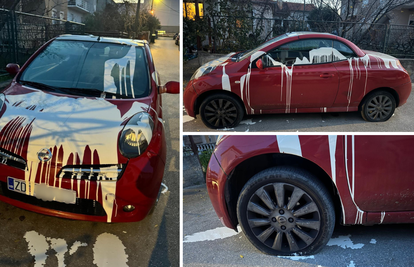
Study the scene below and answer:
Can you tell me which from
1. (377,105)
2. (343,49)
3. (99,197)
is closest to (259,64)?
(343,49)

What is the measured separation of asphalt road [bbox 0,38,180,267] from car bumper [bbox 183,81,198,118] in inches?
70.0

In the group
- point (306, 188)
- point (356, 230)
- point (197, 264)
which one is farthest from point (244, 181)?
point (356, 230)

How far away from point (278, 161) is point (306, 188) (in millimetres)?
346

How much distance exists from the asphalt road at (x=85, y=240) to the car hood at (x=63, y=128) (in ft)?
2.30

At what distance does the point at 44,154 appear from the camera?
2.43m

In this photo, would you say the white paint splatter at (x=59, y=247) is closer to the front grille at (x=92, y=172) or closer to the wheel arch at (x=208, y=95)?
the front grille at (x=92, y=172)

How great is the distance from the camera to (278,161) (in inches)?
Result: 104

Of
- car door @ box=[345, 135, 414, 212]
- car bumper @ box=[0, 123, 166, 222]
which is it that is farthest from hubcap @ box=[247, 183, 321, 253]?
car bumper @ box=[0, 123, 166, 222]

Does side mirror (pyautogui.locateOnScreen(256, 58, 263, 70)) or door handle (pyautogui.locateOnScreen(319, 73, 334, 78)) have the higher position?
side mirror (pyautogui.locateOnScreen(256, 58, 263, 70))

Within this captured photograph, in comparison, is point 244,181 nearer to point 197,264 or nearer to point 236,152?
point 236,152

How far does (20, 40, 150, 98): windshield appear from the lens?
3.45m

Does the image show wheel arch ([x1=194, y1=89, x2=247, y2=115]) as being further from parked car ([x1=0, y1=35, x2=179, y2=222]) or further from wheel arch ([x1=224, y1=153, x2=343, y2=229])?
wheel arch ([x1=224, y1=153, x2=343, y2=229])

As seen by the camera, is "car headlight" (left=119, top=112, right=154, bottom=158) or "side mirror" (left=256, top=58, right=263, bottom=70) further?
"side mirror" (left=256, top=58, right=263, bottom=70)

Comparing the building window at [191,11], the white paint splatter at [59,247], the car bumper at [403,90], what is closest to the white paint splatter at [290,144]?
the white paint splatter at [59,247]
